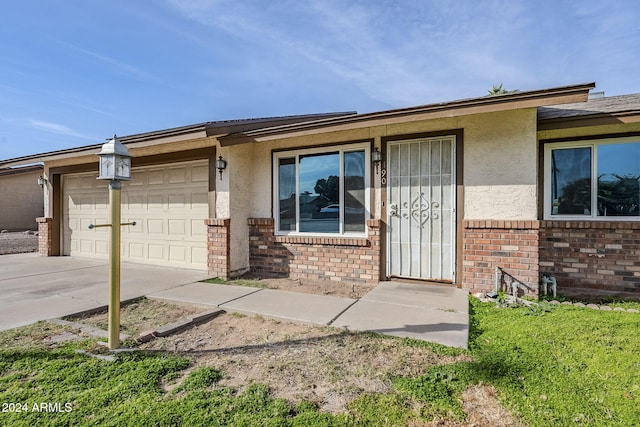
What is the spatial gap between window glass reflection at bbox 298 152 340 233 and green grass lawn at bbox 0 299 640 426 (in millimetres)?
3243

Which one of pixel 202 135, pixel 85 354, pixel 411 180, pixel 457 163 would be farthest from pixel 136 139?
pixel 457 163

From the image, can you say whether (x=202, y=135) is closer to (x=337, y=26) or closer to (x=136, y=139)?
(x=136, y=139)

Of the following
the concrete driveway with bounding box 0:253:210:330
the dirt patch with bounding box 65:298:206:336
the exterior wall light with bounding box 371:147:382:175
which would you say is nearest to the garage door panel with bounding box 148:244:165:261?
the concrete driveway with bounding box 0:253:210:330

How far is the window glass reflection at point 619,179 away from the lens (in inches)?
196

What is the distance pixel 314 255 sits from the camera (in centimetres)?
611

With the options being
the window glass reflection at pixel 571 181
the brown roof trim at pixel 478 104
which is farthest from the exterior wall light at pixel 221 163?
the window glass reflection at pixel 571 181

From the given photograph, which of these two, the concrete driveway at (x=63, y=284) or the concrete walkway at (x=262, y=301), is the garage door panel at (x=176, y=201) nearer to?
the concrete driveway at (x=63, y=284)

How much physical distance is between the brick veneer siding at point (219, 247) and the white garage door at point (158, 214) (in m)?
0.63

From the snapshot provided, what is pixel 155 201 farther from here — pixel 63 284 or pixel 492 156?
pixel 492 156

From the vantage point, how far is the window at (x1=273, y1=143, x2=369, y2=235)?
586cm

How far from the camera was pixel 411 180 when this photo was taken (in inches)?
216

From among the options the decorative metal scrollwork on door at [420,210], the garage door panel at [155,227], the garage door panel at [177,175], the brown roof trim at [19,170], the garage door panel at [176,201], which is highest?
the brown roof trim at [19,170]

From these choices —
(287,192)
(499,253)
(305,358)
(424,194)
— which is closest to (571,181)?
(499,253)

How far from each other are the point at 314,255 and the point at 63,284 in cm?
438
